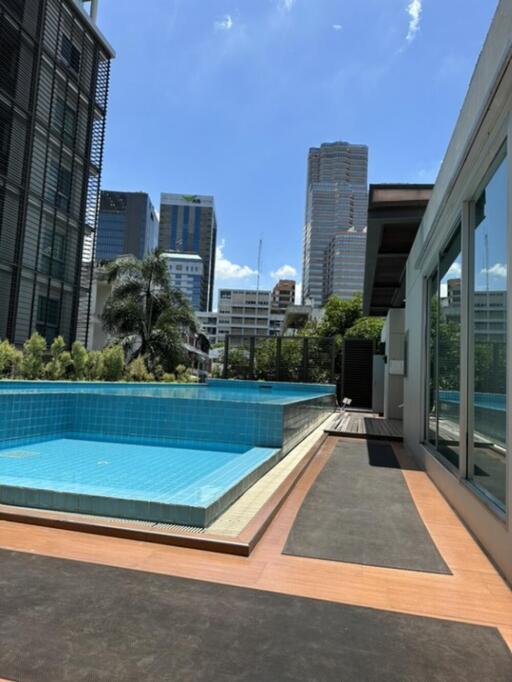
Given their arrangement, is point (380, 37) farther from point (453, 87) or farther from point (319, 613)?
point (319, 613)

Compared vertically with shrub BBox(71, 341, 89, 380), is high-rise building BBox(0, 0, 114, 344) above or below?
above

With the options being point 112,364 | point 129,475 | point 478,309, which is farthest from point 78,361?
point 478,309

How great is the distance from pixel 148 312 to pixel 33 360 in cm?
774

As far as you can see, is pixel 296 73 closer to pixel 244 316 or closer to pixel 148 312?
pixel 148 312

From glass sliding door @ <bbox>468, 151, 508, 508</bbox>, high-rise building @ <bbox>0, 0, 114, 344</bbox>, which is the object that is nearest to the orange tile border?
glass sliding door @ <bbox>468, 151, 508, 508</bbox>

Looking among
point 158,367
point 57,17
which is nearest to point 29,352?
point 158,367

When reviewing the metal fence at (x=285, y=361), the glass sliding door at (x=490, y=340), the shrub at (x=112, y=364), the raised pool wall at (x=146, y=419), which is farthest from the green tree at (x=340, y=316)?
the glass sliding door at (x=490, y=340)

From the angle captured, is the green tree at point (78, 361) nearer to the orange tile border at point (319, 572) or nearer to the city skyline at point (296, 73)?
the city skyline at point (296, 73)

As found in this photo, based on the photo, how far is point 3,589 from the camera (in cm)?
224

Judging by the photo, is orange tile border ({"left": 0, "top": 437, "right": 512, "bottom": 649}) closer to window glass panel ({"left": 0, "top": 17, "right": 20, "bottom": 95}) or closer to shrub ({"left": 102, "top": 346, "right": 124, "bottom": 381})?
shrub ({"left": 102, "top": 346, "right": 124, "bottom": 381})

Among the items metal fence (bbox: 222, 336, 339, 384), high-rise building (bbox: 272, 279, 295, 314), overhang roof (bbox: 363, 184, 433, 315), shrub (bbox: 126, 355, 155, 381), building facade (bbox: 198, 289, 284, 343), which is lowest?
shrub (bbox: 126, 355, 155, 381)

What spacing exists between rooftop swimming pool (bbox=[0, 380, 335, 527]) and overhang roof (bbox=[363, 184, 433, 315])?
3273mm

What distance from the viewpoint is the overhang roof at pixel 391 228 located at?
695 cm

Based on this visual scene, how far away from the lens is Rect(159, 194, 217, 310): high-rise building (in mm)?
115250
